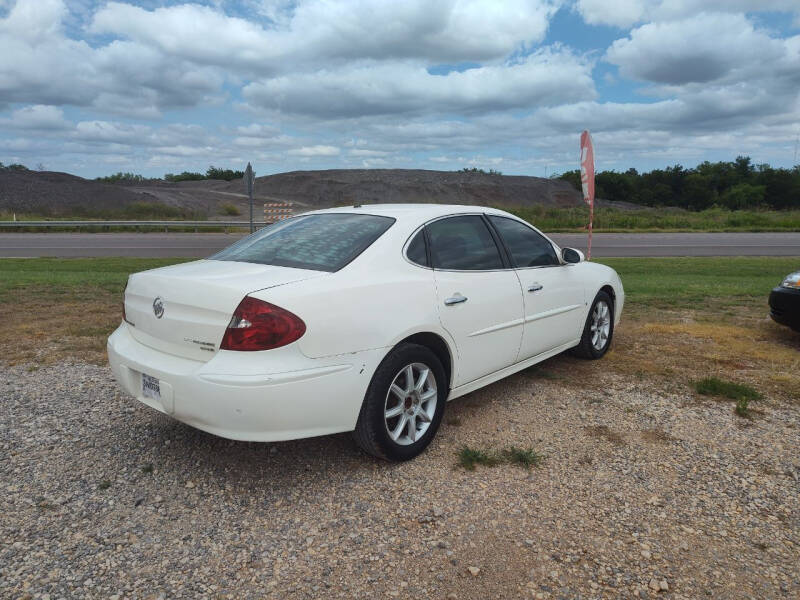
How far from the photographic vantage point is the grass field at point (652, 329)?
5359 mm

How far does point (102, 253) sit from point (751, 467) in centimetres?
1820

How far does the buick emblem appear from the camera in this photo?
3.26 meters

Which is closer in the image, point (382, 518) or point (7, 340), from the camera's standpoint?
point (382, 518)

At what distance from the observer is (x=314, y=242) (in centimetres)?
374

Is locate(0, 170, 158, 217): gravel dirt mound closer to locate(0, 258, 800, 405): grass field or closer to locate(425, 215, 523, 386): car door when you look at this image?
locate(0, 258, 800, 405): grass field

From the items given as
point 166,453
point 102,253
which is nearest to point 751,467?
point 166,453

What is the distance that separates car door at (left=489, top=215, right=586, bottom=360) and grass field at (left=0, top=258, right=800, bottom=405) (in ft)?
1.67

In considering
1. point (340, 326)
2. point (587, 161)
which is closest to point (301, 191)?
point (587, 161)

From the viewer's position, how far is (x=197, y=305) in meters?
3.09

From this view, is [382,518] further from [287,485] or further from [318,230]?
[318,230]

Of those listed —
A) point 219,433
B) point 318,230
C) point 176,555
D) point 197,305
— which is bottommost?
point 176,555

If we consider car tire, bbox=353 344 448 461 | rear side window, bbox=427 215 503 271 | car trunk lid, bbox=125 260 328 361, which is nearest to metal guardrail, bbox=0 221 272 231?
rear side window, bbox=427 215 503 271

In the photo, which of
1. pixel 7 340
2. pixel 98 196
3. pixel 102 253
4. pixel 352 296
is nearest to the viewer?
pixel 352 296

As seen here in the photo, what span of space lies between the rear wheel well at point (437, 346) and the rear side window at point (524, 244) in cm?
109
